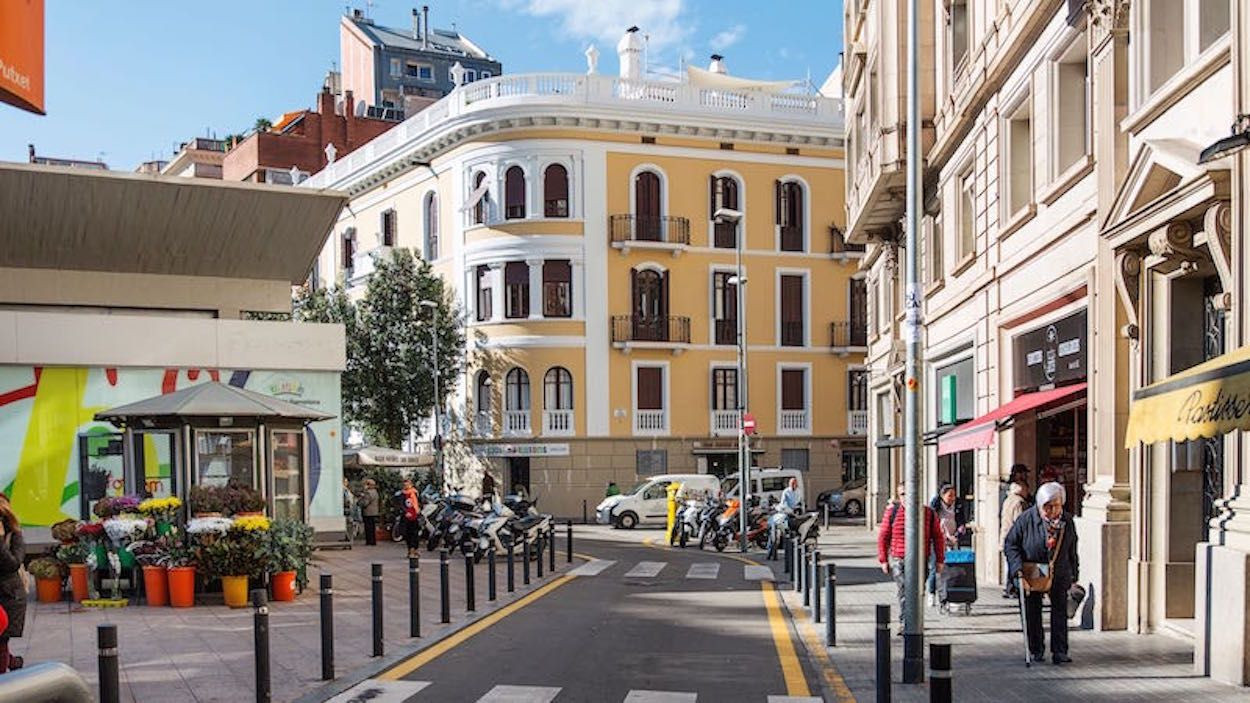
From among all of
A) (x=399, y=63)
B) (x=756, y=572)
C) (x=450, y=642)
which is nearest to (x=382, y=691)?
(x=450, y=642)

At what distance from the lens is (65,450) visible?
2200 centimetres

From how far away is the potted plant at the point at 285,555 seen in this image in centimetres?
1584

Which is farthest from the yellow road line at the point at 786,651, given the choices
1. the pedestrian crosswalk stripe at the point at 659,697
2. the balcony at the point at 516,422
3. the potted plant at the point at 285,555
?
the balcony at the point at 516,422

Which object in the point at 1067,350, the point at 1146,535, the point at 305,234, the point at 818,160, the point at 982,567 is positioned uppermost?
the point at 818,160

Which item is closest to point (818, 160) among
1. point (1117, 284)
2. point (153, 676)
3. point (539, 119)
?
point (539, 119)

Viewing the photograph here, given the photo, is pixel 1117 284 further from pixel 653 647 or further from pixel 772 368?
pixel 772 368

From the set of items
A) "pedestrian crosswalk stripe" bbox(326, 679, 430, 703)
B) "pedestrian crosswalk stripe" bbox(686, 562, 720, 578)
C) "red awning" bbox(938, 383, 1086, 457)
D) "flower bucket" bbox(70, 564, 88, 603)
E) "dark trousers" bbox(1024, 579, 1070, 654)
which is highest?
"red awning" bbox(938, 383, 1086, 457)

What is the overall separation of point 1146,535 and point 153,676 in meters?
9.77

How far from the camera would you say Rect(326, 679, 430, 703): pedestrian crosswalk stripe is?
9.61 meters

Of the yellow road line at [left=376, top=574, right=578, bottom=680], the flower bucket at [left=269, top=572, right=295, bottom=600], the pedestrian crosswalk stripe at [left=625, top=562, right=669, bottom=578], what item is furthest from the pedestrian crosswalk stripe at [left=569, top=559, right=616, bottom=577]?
the flower bucket at [left=269, top=572, right=295, bottom=600]

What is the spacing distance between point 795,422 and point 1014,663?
37.3 metres

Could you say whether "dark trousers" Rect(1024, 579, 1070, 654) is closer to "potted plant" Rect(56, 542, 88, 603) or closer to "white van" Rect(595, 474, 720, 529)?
"potted plant" Rect(56, 542, 88, 603)

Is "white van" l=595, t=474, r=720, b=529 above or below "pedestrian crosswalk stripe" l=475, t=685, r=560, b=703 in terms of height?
below

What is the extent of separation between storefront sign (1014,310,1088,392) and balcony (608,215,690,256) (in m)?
27.9
